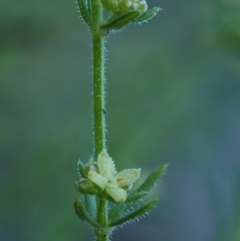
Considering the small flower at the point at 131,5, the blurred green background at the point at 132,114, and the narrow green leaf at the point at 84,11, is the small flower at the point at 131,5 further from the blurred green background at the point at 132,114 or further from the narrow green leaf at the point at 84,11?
the blurred green background at the point at 132,114

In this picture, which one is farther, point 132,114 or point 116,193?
point 132,114

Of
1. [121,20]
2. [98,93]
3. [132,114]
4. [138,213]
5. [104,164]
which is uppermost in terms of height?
[121,20]

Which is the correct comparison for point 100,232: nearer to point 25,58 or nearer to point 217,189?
point 217,189

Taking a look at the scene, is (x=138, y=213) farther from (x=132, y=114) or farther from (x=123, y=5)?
(x=132, y=114)

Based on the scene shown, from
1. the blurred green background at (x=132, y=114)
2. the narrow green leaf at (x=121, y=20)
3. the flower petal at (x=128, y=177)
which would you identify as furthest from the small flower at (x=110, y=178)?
the blurred green background at (x=132, y=114)

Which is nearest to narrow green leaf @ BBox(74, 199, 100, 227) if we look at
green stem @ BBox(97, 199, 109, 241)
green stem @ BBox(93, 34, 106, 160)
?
green stem @ BBox(97, 199, 109, 241)

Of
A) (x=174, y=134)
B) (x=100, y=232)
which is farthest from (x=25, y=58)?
(x=100, y=232)

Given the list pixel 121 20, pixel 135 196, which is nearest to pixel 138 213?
pixel 135 196
